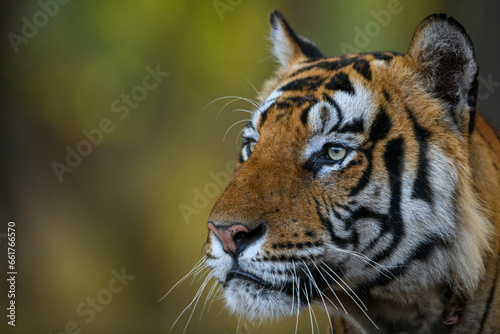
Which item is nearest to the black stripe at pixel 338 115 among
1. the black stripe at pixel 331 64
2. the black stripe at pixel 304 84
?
the black stripe at pixel 304 84

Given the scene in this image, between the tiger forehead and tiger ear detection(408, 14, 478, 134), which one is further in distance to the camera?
the tiger forehead

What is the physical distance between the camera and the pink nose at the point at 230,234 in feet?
4.88

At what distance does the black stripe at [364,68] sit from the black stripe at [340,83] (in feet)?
0.16

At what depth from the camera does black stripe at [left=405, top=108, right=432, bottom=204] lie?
5.28 feet

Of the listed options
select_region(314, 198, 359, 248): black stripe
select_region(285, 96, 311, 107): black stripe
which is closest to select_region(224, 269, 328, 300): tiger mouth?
select_region(314, 198, 359, 248): black stripe

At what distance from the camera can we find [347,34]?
4.61m

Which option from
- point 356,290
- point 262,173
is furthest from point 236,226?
point 356,290

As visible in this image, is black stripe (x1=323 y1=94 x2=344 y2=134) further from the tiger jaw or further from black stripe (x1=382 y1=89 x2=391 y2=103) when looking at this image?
the tiger jaw

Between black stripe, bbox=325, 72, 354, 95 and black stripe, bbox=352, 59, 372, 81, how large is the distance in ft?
0.16

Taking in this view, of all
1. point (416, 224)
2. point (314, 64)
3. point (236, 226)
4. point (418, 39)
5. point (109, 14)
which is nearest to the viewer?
point (236, 226)

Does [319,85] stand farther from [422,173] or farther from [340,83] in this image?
[422,173]

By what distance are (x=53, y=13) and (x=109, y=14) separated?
16.8 inches

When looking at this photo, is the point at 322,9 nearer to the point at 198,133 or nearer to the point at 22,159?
the point at 198,133

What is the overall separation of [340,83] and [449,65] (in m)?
0.33
